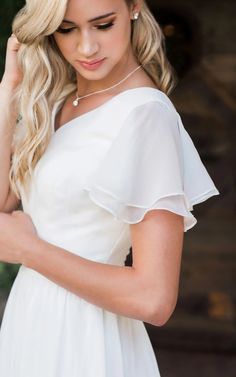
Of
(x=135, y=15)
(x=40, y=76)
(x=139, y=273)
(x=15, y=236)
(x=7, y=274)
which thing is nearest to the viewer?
(x=139, y=273)

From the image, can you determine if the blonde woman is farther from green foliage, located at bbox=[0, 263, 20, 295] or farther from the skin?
green foliage, located at bbox=[0, 263, 20, 295]

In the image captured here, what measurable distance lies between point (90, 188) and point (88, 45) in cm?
32

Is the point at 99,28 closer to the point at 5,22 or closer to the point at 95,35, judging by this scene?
the point at 95,35

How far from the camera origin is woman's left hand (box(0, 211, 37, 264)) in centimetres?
222

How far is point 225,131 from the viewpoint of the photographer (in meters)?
4.45

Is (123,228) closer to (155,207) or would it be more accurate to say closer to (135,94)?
(155,207)

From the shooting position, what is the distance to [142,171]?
219 cm

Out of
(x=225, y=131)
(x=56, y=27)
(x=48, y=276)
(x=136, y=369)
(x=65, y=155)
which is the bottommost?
(x=225, y=131)

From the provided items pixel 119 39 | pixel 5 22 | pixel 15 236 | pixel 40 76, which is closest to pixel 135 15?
pixel 119 39

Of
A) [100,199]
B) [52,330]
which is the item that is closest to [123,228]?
[100,199]

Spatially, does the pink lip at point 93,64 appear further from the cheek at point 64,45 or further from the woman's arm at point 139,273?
the woman's arm at point 139,273

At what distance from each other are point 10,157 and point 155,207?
1.69ft

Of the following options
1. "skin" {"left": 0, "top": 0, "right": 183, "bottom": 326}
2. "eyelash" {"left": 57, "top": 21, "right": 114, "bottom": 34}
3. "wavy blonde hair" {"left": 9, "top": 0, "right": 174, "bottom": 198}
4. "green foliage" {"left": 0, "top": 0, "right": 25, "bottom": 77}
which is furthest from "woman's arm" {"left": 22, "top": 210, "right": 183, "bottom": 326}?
"green foliage" {"left": 0, "top": 0, "right": 25, "bottom": 77}

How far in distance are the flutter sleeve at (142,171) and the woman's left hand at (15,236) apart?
183 millimetres
